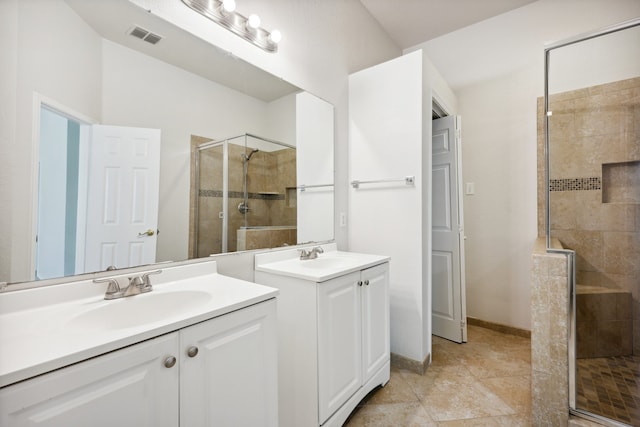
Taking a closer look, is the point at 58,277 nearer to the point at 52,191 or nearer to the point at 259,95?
the point at 52,191

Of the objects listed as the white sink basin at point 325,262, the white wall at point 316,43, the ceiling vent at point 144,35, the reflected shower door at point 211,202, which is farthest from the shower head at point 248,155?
the white sink basin at point 325,262

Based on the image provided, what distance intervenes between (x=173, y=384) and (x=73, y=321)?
14.0 inches

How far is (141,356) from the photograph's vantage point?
26.2 inches

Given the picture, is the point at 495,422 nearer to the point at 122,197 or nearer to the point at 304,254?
the point at 304,254

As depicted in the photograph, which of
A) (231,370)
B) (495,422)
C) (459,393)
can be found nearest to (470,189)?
(459,393)

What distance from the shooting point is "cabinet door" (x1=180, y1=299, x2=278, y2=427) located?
2.48ft

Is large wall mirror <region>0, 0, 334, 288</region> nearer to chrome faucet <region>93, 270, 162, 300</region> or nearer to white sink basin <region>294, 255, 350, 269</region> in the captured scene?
chrome faucet <region>93, 270, 162, 300</region>

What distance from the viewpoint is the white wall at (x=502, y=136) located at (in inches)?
93.1

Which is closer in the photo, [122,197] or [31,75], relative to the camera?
[31,75]

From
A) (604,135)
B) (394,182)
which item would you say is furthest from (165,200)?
(604,135)

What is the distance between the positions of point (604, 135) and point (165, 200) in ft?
8.81

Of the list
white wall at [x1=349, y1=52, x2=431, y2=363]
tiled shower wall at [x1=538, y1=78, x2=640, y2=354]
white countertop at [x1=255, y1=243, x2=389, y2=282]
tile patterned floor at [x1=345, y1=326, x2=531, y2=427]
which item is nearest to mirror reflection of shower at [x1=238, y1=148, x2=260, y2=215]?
white countertop at [x1=255, y1=243, x2=389, y2=282]

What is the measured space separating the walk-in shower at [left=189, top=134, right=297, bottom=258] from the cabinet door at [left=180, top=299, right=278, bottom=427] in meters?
0.52

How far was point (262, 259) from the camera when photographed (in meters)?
1.52
